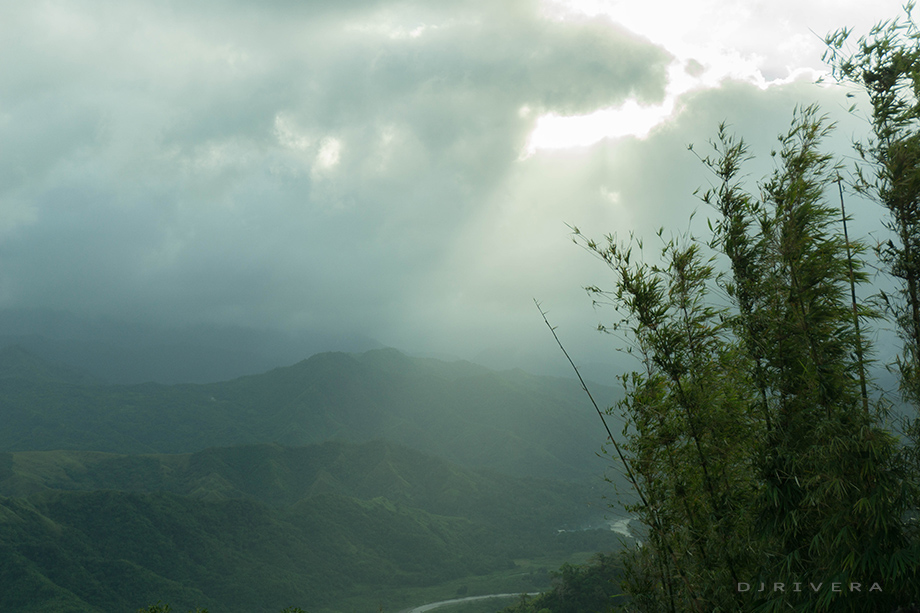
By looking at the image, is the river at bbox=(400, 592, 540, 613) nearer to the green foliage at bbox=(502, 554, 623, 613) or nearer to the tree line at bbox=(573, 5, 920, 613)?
the green foliage at bbox=(502, 554, 623, 613)

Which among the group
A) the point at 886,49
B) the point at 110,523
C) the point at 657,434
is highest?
the point at 886,49

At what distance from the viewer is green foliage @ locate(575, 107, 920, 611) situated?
21.6ft

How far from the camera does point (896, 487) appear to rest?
21.4 feet

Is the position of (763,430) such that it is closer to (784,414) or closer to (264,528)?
(784,414)

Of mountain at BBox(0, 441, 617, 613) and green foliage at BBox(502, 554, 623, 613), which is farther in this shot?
mountain at BBox(0, 441, 617, 613)

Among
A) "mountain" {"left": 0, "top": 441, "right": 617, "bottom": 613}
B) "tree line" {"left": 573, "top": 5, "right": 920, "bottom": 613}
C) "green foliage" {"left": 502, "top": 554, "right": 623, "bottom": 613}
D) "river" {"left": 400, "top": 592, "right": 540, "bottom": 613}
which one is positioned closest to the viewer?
"tree line" {"left": 573, "top": 5, "right": 920, "bottom": 613}

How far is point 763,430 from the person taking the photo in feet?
24.7

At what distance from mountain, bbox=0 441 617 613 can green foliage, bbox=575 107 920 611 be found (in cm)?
8148

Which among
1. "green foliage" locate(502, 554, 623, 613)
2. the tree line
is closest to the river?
"green foliage" locate(502, 554, 623, 613)

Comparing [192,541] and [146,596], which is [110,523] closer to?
[192,541]

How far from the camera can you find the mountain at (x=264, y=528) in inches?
3024

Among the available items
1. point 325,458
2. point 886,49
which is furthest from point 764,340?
point 325,458

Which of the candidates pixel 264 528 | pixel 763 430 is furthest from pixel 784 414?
pixel 264 528

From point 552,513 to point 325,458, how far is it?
6321 centimetres
